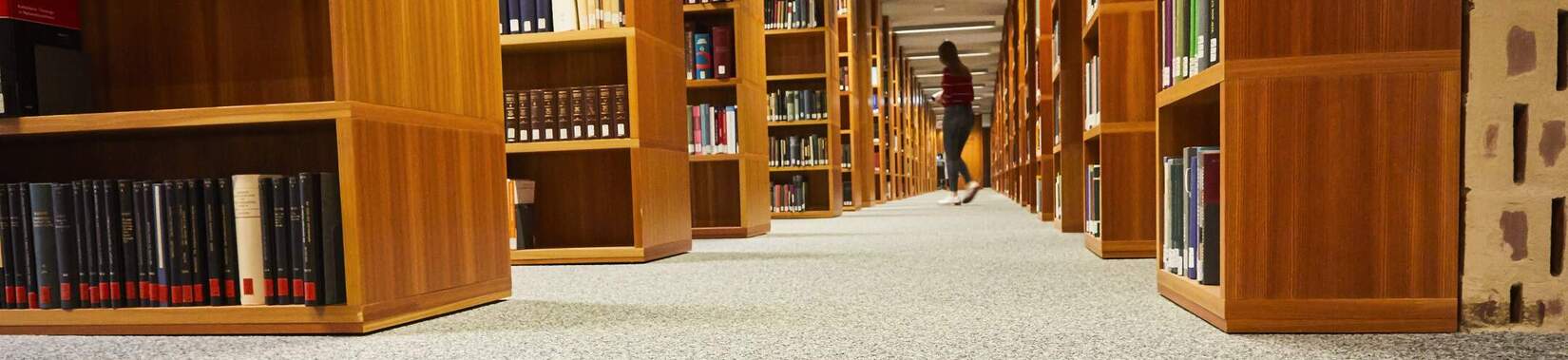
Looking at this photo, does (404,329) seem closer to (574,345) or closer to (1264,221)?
(574,345)

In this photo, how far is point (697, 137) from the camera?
481cm

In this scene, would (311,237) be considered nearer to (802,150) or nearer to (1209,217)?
(1209,217)

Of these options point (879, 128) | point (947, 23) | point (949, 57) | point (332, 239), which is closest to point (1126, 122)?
point (332, 239)

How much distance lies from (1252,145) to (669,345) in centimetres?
97

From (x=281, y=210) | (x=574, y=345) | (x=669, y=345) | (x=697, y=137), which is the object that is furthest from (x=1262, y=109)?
(x=697, y=137)

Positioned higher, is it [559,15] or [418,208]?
[559,15]

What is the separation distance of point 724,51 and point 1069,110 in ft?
5.47

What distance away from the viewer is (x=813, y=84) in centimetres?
689

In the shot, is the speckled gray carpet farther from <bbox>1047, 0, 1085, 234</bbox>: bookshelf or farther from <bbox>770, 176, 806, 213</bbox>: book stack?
<bbox>770, 176, 806, 213</bbox>: book stack

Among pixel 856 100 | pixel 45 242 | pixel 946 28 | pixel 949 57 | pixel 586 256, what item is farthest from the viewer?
pixel 946 28

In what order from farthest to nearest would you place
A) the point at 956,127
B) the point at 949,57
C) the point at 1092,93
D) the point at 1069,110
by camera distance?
the point at 956,127 < the point at 949,57 < the point at 1069,110 < the point at 1092,93

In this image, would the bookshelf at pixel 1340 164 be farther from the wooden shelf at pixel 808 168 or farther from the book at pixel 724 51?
the wooden shelf at pixel 808 168

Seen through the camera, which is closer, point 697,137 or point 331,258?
point 331,258

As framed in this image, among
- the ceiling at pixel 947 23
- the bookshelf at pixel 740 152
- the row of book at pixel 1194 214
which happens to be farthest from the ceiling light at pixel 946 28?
the row of book at pixel 1194 214
